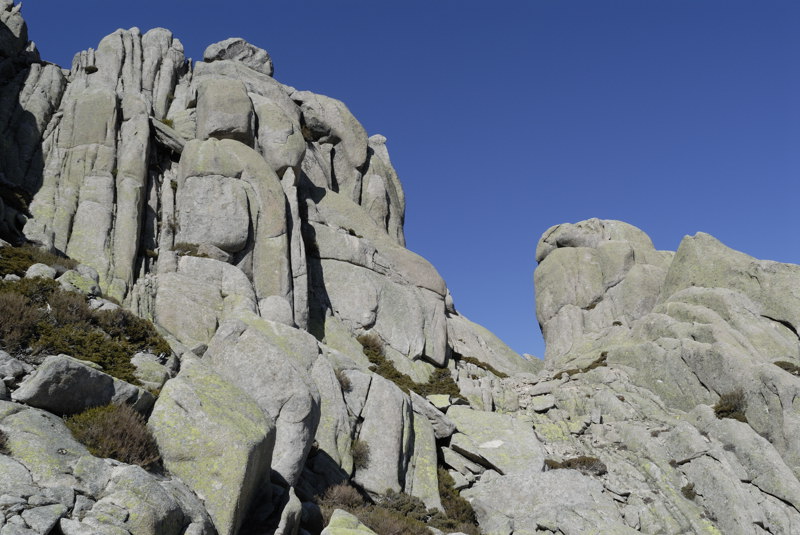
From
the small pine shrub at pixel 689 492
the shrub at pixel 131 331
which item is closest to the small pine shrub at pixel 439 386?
the small pine shrub at pixel 689 492

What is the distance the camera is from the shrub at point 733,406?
116 ft

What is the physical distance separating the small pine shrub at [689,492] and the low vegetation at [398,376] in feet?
45.3

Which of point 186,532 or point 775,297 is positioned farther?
point 775,297

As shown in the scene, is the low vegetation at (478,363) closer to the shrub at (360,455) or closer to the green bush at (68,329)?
the shrub at (360,455)

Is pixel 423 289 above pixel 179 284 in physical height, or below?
above

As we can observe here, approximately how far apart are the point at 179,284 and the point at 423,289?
23447 millimetres

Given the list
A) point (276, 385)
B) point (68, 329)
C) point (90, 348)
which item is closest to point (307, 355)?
point (276, 385)

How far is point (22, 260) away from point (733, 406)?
126 feet

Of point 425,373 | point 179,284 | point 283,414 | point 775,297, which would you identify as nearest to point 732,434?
point 775,297

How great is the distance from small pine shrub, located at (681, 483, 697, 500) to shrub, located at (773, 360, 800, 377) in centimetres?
1267

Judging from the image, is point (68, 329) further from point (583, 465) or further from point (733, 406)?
point (733, 406)

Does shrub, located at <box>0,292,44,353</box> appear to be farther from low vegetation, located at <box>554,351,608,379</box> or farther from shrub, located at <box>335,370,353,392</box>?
low vegetation, located at <box>554,351,608,379</box>

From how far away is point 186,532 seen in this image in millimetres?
11383

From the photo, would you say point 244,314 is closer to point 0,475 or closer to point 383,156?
point 0,475
